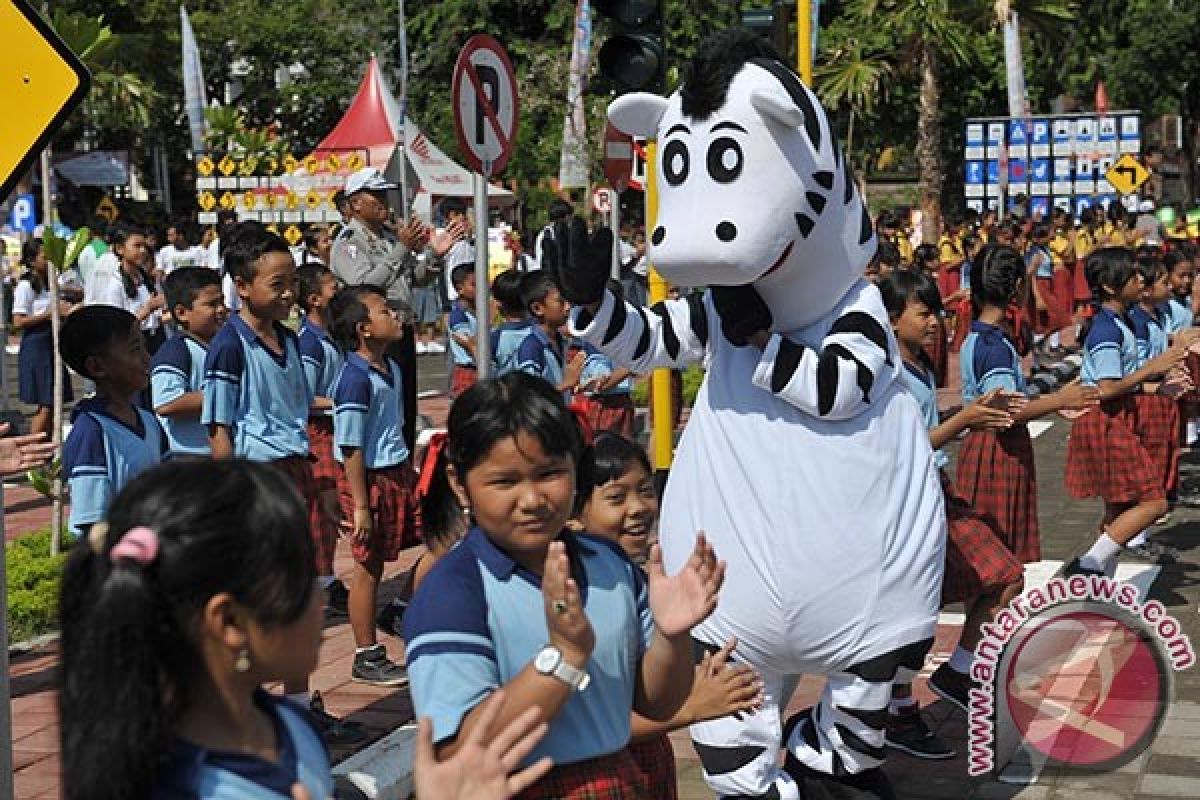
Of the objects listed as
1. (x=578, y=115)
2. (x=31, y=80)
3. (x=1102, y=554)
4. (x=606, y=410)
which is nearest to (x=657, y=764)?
(x=31, y=80)

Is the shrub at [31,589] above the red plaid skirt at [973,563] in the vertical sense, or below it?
below

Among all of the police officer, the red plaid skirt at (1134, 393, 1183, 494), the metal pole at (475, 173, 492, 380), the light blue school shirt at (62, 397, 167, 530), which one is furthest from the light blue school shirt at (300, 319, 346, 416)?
the red plaid skirt at (1134, 393, 1183, 494)

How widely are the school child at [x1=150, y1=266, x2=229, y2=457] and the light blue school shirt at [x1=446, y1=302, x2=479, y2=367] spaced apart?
4641mm

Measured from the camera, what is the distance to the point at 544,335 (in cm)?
887

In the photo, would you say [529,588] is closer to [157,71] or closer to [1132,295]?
[1132,295]

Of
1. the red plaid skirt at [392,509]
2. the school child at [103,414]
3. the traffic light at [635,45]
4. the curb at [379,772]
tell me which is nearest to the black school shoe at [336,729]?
the curb at [379,772]

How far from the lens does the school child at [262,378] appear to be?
5.91m

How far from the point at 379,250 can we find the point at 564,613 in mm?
5874

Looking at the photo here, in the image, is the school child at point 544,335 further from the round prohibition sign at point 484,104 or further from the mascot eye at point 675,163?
the mascot eye at point 675,163

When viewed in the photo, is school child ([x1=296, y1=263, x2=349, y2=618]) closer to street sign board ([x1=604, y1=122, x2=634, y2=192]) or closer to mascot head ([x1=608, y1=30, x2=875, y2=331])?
mascot head ([x1=608, y1=30, x2=875, y2=331])

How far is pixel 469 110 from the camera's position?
7266 millimetres

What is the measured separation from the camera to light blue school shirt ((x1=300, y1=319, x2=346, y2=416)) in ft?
24.7

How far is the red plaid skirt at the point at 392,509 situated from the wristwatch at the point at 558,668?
160 inches

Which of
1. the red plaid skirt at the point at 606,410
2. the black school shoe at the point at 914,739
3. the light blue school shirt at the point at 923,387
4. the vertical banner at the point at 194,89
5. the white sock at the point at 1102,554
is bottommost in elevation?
the black school shoe at the point at 914,739
